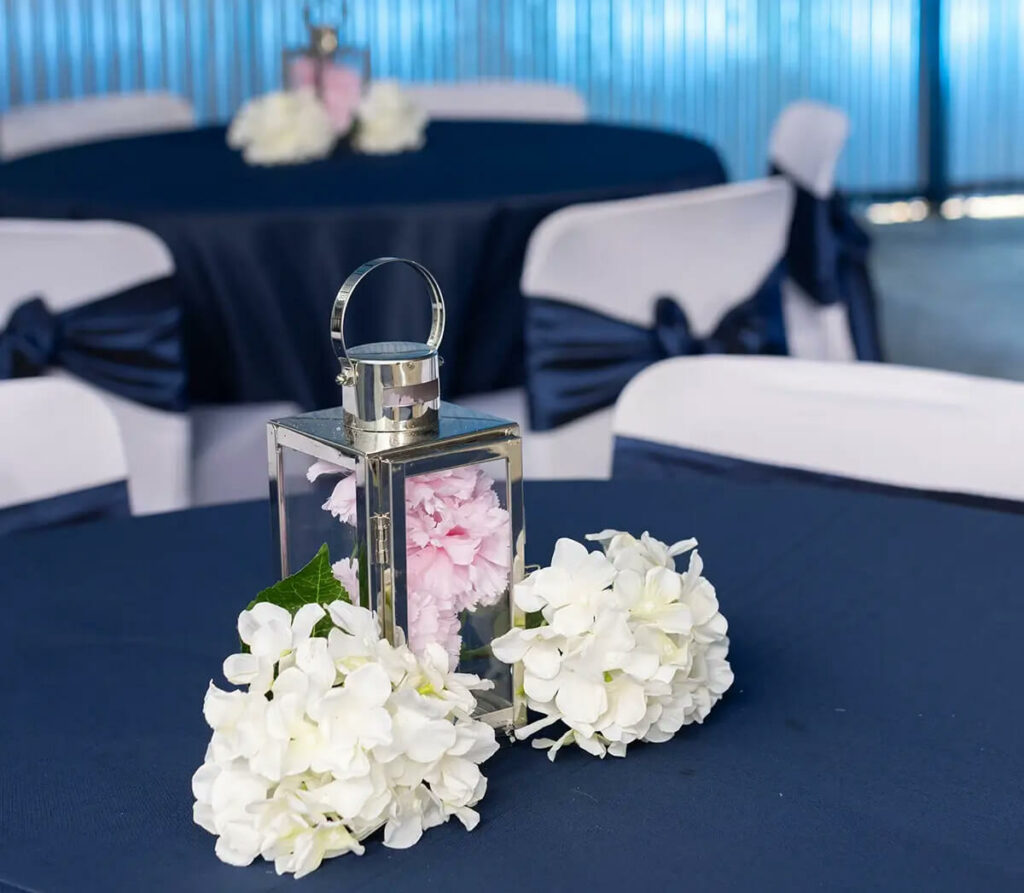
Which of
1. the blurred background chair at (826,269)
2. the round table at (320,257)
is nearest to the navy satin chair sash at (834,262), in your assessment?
the blurred background chair at (826,269)

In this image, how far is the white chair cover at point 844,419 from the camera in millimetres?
1442

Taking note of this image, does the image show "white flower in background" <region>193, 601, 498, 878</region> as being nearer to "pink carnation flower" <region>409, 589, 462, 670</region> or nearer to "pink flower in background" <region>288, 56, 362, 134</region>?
"pink carnation flower" <region>409, 589, 462, 670</region>

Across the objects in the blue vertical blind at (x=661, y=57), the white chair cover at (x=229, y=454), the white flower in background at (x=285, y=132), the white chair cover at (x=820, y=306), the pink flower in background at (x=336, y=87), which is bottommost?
the white chair cover at (x=229, y=454)

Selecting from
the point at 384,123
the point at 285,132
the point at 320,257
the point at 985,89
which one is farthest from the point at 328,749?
the point at 985,89

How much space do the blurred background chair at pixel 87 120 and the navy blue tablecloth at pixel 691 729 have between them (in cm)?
318

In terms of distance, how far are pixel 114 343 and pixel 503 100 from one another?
2.60 m

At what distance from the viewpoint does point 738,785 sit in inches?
33.1

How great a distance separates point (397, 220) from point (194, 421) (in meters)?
0.47

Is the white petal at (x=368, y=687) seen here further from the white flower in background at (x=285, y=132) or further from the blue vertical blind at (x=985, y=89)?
the blue vertical blind at (x=985, y=89)

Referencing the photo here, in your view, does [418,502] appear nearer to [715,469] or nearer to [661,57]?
[715,469]

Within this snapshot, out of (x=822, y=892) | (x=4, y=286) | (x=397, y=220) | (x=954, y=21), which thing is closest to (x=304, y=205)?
(x=397, y=220)

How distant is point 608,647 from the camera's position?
0.83 metres

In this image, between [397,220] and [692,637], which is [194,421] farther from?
[692,637]

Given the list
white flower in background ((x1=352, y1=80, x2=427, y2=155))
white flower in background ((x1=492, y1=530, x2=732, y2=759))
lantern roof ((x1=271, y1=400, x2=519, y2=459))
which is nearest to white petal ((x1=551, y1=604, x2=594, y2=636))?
white flower in background ((x1=492, y1=530, x2=732, y2=759))
